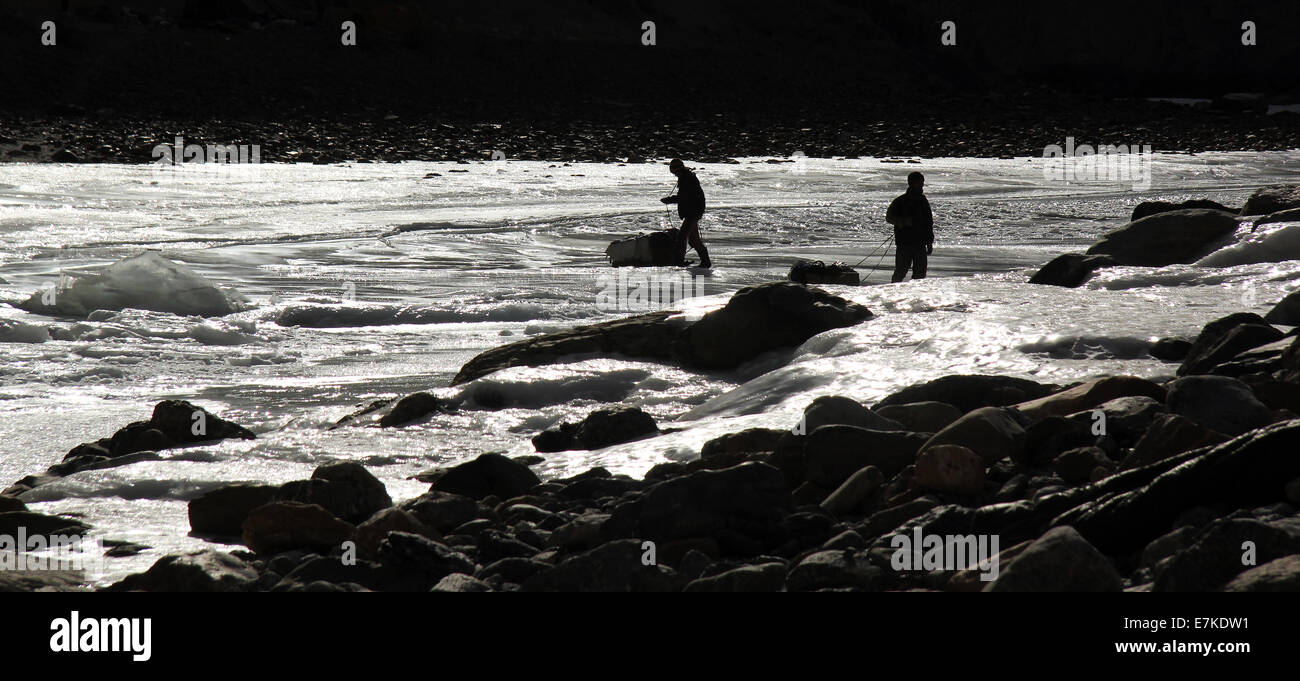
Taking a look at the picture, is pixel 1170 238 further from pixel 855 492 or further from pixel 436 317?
pixel 855 492

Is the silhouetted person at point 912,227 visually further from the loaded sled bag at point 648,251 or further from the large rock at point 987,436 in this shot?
the large rock at point 987,436

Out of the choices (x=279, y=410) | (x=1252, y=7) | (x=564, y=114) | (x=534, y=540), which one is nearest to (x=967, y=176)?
(x=564, y=114)

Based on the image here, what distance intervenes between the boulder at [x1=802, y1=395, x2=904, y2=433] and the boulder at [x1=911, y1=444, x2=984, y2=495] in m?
0.90

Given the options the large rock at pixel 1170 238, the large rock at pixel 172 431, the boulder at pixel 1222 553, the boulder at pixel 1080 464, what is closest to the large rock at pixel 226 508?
the large rock at pixel 172 431

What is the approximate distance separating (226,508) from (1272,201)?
10657 millimetres

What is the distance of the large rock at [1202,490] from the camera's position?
3.69m

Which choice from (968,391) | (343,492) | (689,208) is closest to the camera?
(343,492)

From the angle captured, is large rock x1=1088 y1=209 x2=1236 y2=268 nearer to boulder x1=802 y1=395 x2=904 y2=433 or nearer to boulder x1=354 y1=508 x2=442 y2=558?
boulder x1=802 y1=395 x2=904 y2=433

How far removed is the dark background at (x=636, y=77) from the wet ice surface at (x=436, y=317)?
23.4 feet

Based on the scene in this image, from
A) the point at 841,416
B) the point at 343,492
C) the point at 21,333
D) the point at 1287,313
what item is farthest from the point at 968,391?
the point at 21,333

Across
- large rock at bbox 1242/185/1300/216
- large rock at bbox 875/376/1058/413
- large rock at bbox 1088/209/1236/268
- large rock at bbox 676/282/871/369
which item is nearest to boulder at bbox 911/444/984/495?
large rock at bbox 875/376/1058/413

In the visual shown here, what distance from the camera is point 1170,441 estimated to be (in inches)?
175

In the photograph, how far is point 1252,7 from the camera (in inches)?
2296
